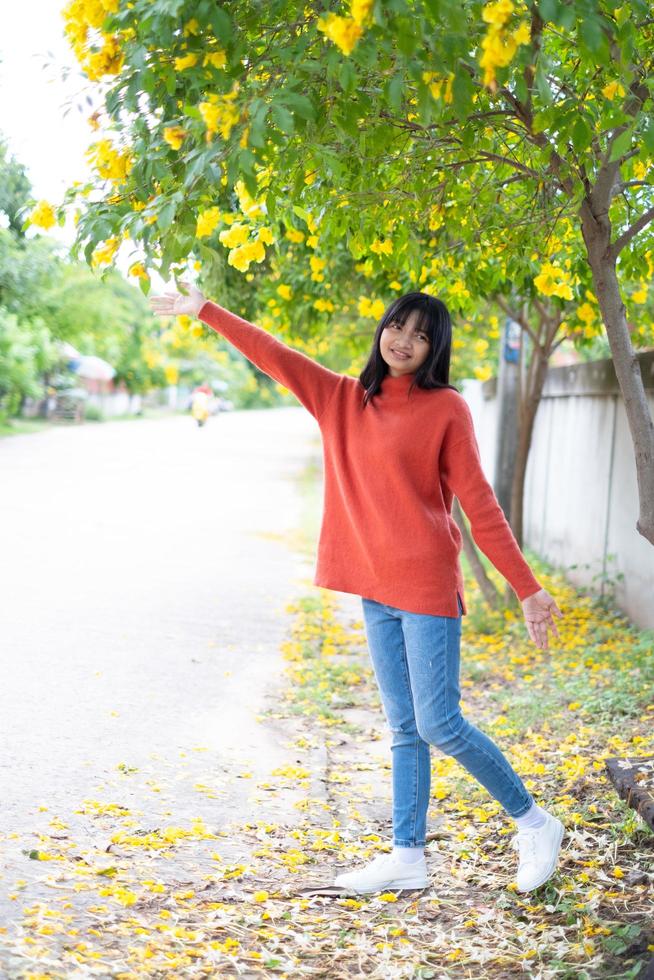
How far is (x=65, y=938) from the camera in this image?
9.51ft

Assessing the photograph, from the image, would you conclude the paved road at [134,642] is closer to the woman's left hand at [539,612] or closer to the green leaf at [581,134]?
the woman's left hand at [539,612]

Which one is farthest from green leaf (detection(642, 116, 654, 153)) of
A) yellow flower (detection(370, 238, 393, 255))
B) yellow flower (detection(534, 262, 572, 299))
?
yellow flower (detection(534, 262, 572, 299))

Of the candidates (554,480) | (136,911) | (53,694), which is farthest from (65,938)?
(554,480)

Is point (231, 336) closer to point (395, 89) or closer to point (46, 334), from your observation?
point (395, 89)

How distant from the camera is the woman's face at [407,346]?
10.6ft

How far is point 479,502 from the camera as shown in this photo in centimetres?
319

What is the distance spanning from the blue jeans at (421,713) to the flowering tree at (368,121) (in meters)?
1.07

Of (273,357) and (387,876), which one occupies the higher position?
(273,357)

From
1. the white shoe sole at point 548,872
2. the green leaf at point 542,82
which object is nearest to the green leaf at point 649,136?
the green leaf at point 542,82

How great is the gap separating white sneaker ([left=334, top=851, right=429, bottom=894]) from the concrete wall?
3.75 metres

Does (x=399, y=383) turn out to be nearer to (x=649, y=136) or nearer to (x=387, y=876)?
(x=649, y=136)

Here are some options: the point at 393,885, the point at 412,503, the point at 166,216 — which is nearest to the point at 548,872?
the point at 393,885

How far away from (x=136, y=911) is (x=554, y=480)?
7.83m

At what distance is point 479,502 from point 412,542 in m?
0.22
